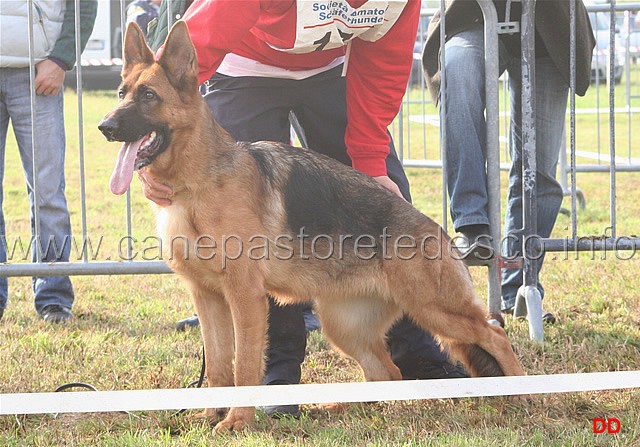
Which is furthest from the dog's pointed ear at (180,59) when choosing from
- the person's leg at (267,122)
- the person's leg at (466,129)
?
the person's leg at (466,129)

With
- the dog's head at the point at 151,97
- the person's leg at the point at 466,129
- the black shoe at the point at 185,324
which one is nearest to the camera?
the dog's head at the point at 151,97

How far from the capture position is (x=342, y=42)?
3730mm

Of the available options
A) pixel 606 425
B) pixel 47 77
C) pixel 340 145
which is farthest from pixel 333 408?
pixel 47 77

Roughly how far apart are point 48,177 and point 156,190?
221 centimetres

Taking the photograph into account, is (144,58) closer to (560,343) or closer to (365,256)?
(365,256)

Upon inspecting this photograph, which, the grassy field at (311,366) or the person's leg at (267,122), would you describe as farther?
the person's leg at (267,122)

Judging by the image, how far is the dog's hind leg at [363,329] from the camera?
154 inches

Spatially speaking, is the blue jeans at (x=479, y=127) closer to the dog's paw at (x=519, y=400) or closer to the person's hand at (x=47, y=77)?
the dog's paw at (x=519, y=400)

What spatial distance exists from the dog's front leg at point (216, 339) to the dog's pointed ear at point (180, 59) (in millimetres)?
867

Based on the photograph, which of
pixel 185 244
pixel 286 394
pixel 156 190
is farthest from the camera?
pixel 156 190

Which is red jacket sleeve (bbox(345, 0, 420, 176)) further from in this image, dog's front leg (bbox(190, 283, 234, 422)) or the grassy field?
the grassy field

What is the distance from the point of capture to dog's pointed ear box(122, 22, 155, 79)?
3371mm

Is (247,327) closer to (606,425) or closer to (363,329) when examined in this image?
(363,329)

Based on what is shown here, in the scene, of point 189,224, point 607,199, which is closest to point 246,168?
point 189,224
